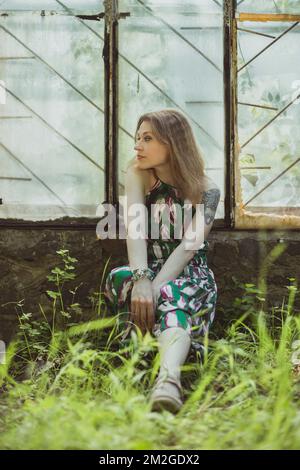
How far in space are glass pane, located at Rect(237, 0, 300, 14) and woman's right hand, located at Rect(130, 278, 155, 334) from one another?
188 cm

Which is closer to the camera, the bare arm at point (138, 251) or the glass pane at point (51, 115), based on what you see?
the bare arm at point (138, 251)

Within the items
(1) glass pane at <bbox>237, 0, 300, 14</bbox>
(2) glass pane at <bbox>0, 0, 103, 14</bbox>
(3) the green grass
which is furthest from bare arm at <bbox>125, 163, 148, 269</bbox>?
(1) glass pane at <bbox>237, 0, 300, 14</bbox>

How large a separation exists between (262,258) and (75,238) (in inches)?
43.5

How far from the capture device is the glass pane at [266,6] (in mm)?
3480

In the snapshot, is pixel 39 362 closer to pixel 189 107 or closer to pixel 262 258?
pixel 262 258

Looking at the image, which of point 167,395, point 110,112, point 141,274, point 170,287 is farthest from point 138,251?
point 110,112

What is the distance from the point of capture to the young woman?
254 cm

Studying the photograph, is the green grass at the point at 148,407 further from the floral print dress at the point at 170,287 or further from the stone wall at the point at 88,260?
the stone wall at the point at 88,260

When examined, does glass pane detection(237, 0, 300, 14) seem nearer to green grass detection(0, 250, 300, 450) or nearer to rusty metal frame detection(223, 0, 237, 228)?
rusty metal frame detection(223, 0, 237, 228)

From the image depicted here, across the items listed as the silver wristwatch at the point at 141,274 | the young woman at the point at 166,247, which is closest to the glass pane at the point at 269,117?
the young woman at the point at 166,247

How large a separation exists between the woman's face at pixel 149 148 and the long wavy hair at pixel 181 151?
0.02 m

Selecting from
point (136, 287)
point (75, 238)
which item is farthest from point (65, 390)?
point (75, 238)

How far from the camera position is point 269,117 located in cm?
351

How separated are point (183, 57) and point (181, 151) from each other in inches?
36.6
